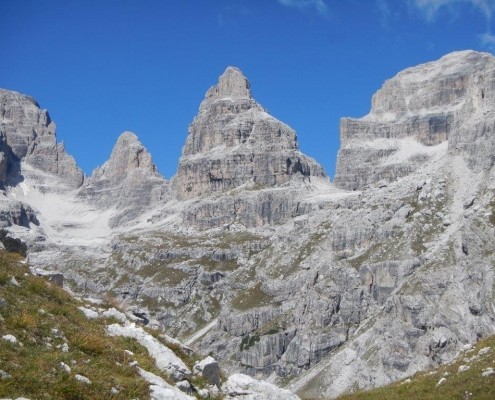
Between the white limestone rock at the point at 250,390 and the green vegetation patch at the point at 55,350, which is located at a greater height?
the green vegetation patch at the point at 55,350

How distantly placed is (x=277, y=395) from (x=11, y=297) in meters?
10.3

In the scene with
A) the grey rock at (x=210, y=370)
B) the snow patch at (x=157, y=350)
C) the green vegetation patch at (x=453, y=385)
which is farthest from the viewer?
the green vegetation patch at (x=453, y=385)

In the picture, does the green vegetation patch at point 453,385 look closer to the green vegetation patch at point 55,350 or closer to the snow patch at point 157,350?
the snow patch at point 157,350

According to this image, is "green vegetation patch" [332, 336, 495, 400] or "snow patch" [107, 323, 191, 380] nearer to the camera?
"snow patch" [107, 323, 191, 380]

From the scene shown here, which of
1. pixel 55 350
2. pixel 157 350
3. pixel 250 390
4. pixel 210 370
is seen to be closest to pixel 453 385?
pixel 250 390

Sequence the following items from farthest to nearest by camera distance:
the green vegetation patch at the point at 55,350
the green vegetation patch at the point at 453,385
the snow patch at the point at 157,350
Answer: the green vegetation patch at the point at 453,385 < the snow patch at the point at 157,350 < the green vegetation patch at the point at 55,350

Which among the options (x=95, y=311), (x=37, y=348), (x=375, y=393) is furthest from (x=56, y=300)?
(x=375, y=393)

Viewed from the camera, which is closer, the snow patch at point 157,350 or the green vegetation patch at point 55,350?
the green vegetation patch at point 55,350

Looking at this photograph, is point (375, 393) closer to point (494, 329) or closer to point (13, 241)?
point (13, 241)

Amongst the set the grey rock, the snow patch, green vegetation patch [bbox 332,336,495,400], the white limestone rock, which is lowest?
green vegetation patch [bbox 332,336,495,400]

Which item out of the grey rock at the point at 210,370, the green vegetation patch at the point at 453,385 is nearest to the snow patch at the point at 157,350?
the grey rock at the point at 210,370

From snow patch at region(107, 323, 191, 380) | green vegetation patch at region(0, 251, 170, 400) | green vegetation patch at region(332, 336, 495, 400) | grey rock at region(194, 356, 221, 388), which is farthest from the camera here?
green vegetation patch at region(332, 336, 495, 400)

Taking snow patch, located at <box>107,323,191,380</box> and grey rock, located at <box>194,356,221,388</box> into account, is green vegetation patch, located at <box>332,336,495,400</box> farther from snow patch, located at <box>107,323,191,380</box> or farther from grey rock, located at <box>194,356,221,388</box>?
snow patch, located at <box>107,323,191,380</box>

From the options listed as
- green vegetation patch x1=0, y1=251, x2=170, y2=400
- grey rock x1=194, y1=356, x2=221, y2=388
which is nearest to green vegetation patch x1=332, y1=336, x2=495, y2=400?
grey rock x1=194, y1=356, x2=221, y2=388
